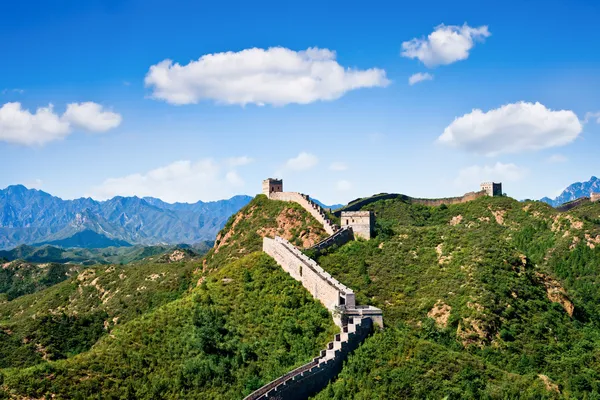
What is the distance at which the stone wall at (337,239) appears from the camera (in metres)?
66.5

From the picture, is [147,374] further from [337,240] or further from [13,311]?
[13,311]

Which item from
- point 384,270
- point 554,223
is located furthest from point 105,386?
point 554,223

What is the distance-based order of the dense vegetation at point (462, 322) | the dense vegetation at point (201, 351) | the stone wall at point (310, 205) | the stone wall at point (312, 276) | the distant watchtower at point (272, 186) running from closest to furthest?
the dense vegetation at point (462, 322), the dense vegetation at point (201, 351), the stone wall at point (312, 276), the stone wall at point (310, 205), the distant watchtower at point (272, 186)

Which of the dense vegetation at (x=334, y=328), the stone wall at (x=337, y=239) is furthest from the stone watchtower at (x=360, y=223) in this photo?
the dense vegetation at (x=334, y=328)

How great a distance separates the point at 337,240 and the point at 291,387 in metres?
33.2

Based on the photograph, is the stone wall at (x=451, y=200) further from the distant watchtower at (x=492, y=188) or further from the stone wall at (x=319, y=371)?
the stone wall at (x=319, y=371)

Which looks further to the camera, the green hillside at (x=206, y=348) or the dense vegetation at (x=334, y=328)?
the green hillside at (x=206, y=348)

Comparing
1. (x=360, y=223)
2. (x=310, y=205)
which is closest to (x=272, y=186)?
(x=310, y=205)

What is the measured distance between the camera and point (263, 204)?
297 ft

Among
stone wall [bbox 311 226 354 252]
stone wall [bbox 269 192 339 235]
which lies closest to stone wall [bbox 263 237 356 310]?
stone wall [bbox 311 226 354 252]

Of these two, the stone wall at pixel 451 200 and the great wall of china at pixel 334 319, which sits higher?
the stone wall at pixel 451 200

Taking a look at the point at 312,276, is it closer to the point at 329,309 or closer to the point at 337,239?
the point at 329,309

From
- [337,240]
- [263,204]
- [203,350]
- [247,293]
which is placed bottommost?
[203,350]

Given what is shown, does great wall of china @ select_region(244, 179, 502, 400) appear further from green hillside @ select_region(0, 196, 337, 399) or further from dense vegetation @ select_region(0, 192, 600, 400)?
green hillside @ select_region(0, 196, 337, 399)
